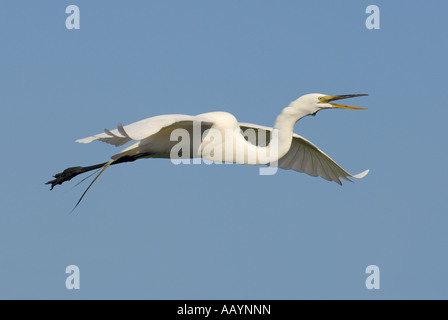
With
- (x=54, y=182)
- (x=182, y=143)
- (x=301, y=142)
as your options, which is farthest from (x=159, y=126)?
(x=301, y=142)

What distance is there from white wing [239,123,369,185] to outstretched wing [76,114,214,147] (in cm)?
248

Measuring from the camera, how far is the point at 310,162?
36.6 ft

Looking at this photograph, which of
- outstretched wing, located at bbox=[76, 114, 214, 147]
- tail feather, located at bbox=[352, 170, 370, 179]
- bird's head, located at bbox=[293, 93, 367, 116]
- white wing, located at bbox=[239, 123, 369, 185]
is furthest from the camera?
white wing, located at bbox=[239, 123, 369, 185]

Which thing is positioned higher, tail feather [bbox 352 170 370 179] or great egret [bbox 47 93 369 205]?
great egret [bbox 47 93 369 205]

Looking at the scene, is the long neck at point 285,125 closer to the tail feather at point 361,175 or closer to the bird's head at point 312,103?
the bird's head at point 312,103

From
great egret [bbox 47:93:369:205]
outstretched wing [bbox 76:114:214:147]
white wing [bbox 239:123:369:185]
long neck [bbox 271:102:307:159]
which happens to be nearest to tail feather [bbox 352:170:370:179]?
white wing [bbox 239:123:369:185]

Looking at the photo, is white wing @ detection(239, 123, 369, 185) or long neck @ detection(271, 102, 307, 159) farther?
white wing @ detection(239, 123, 369, 185)

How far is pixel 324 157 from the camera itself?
10.9m

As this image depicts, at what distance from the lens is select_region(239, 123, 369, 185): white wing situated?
428 inches

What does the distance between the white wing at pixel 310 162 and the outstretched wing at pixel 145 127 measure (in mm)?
2484

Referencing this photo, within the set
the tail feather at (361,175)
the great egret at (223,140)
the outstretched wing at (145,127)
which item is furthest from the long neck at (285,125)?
the tail feather at (361,175)

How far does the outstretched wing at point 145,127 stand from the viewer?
24.9 feet

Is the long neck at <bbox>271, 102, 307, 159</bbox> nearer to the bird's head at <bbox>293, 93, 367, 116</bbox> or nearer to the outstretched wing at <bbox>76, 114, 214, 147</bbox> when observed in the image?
the bird's head at <bbox>293, 93, 367, 116</bbox>

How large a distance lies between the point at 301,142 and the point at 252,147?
1759mm
